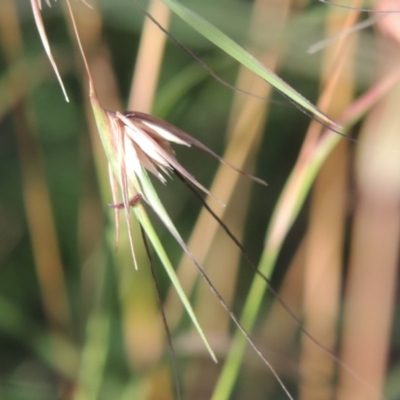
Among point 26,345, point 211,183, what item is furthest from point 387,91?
point 26,345

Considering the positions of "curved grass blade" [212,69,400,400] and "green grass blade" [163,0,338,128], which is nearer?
"green grass blade" [163,0,338,128]

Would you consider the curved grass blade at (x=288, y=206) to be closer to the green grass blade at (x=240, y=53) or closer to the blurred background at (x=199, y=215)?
the blurred background at (x=199, y=215)

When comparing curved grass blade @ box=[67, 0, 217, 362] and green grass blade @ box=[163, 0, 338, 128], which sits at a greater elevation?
green grass blade @ box=[163, 0, 338, 128]

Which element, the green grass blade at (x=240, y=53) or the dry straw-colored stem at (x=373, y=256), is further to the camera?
the dry straw-colored stem at (x=373, y=256)

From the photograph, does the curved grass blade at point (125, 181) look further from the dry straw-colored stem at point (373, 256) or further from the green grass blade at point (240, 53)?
the dry straw-colored stem at point (373, 256)

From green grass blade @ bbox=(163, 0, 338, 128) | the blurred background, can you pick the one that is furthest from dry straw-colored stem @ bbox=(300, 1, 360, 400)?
green grass blade @ bbox=(163, 0, 338, 128)

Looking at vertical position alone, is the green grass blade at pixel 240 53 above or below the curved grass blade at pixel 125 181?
above

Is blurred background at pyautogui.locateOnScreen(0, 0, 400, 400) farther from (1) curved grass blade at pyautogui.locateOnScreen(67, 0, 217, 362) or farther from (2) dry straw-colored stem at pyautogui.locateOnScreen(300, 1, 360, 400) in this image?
(1) curved grass blade at pyautogui.locateOnScreen(67, 0, 217, 362)

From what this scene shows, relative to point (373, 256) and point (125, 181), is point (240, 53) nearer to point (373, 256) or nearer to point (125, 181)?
point (125, 181)

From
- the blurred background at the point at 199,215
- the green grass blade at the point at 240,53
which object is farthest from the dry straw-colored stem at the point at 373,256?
the green grass blade at the point at 240,53
